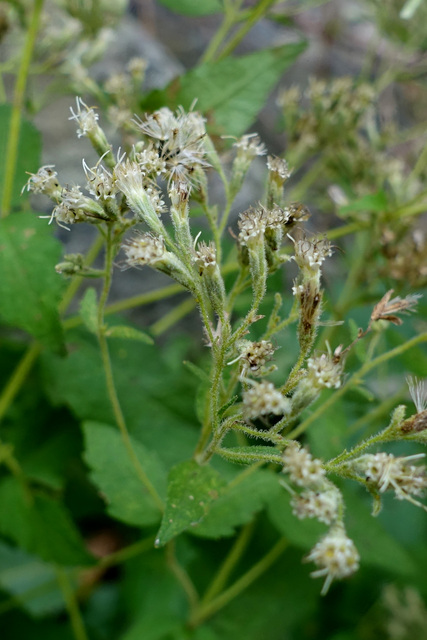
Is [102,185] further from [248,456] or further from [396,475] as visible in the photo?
[396,475]

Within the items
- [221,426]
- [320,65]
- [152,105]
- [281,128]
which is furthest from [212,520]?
[320,65]

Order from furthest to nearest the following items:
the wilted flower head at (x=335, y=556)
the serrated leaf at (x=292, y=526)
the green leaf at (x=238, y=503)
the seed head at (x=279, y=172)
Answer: the serrated leaf at (x=292, y=526), the green leaf at (x=238, y=503), the seed head at (x=279, y=172), the wilted flower head at (x=335, y=556)

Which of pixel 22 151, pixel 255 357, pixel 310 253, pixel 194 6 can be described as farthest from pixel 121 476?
pixel 194 6

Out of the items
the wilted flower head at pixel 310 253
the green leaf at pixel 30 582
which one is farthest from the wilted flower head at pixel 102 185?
the green leaf at pixel 30 582

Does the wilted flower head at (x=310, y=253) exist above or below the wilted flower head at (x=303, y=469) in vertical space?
above

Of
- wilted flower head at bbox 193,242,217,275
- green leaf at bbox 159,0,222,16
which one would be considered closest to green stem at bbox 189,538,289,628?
wilted flower head at bbox 193,242,217,275

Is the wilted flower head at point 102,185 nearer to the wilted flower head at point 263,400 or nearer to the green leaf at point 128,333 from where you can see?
the green leaf at point 128,333
